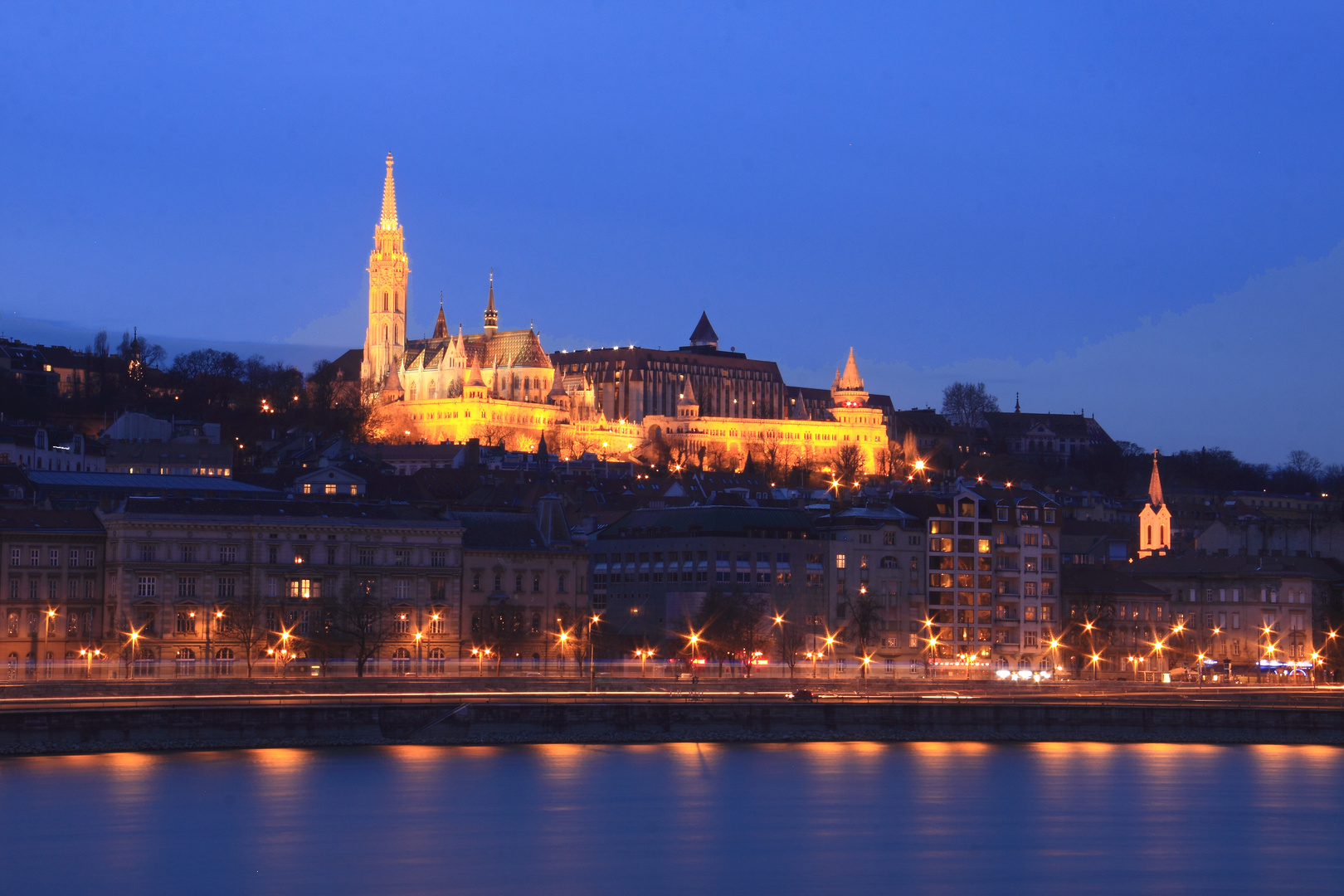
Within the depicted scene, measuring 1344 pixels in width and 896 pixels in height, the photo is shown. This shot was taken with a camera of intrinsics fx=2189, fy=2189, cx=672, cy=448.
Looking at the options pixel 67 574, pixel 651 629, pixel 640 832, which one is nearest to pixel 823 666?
pixel 651 629

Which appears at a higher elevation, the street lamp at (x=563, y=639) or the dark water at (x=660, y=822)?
the street lamp at (x=563, y=639)

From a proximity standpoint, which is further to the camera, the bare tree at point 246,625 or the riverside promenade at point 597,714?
the bare tree at point 246,625

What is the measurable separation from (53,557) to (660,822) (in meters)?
38.3

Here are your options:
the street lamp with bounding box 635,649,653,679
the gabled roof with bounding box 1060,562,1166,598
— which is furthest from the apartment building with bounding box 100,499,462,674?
the gabled roof with bounding box 1060,562,1166,598

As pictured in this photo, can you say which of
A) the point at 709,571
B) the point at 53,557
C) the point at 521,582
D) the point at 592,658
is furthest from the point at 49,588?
the point at 709,571

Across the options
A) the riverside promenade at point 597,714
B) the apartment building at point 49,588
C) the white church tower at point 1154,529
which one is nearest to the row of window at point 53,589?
the apartment building at point 49,588

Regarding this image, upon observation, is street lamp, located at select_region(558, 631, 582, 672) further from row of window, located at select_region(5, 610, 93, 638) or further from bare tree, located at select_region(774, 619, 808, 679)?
row of window, located at select_region(5, 610, 93, 638)

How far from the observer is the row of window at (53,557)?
8462 centimetres

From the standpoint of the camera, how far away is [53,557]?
281 ft

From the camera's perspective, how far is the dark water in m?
49.4

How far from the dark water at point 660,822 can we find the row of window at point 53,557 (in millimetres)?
22823

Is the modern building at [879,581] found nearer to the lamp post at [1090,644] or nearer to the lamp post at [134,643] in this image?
the lamp post at [1090,644]

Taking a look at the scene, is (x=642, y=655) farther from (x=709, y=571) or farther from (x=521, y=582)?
(x=709, y=571)

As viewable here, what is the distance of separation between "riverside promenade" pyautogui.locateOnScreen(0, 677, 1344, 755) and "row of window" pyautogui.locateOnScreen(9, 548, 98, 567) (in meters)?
15.4
